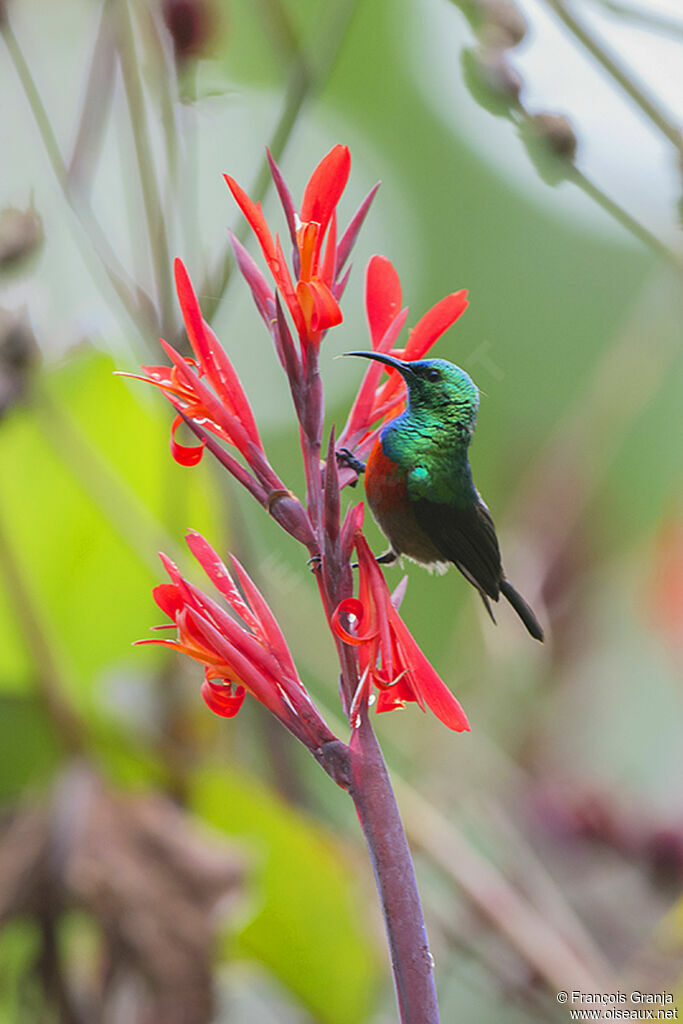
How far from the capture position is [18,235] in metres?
0.61

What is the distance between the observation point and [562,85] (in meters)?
0.52

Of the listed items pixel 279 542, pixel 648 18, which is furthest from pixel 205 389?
pixel 648 18

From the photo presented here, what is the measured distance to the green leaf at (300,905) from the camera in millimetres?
821

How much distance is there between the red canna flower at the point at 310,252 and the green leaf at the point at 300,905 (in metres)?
0.62

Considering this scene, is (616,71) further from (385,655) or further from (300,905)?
(300,905)

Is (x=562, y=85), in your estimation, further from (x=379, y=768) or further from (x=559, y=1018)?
(x=559, y=1018)

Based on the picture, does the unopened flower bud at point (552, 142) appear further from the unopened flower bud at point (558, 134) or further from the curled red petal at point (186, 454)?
the curled red petal at point (186, 454)

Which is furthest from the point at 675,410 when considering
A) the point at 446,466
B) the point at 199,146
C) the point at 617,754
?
the point at 446,466

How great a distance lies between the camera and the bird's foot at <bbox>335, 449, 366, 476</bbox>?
33cm

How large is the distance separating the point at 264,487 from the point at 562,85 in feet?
1.15

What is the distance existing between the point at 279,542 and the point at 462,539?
0.15 meters

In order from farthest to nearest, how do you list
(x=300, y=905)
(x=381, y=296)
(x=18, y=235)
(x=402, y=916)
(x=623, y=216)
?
1. (x=300, y=905)
2. (x=18, y=235)
3. (x=623, y=216)
4. (x=381, y=296)
5. (x=402, y=916)

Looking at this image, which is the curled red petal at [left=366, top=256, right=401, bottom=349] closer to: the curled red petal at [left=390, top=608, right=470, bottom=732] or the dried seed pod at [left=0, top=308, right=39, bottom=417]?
the curled red petal at [left=390, top=608, right=470, bottom=732]

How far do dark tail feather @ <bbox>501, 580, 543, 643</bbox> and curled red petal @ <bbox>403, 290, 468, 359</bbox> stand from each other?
92 millimetres
